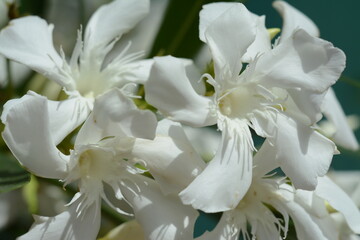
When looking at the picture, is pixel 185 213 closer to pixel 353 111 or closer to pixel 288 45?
pixel 288 45

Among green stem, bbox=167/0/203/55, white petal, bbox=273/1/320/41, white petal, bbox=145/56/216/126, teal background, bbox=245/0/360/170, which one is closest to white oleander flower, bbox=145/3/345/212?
white petal, bbox=145/56/216/126

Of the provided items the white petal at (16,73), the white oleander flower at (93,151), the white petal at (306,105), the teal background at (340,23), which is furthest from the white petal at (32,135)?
the teal background at (340,23)

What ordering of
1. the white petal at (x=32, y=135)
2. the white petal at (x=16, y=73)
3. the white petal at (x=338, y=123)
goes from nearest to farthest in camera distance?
the white petal at (x=32, y=135) → the white petal at (x=338, y=123) → the white petal at (x=16, y=73)

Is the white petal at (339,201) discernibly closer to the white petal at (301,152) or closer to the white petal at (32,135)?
the white petal at (301,152)

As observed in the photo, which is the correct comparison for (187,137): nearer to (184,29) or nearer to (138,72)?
(138,72)

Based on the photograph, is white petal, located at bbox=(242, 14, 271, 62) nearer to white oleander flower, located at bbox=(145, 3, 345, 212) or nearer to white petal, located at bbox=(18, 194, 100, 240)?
white oleander flower, located at bbox=(145, 3, 345, 212)

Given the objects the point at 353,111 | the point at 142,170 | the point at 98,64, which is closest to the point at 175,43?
the point at 98,64
